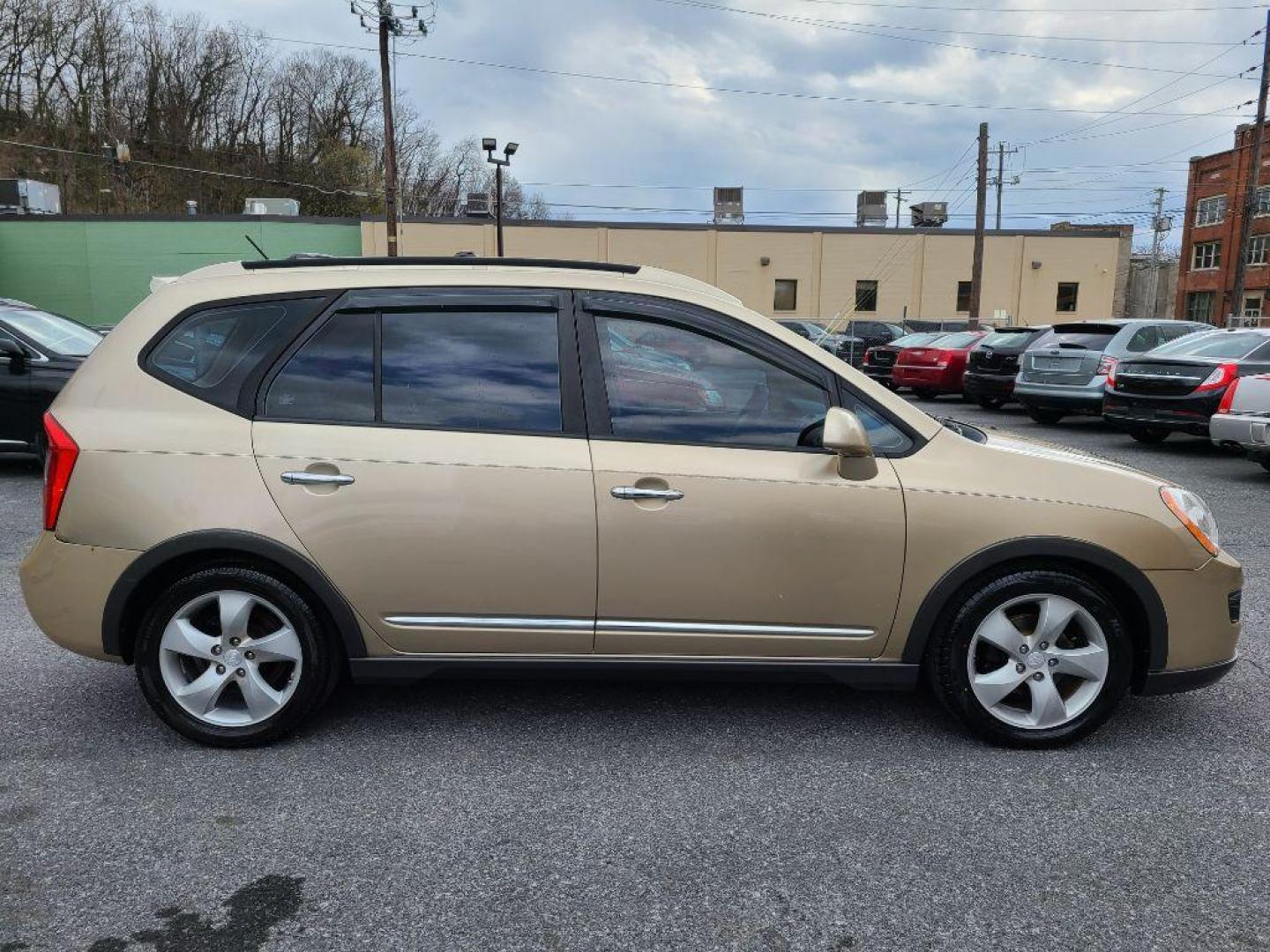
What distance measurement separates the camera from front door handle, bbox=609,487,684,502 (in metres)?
3.14

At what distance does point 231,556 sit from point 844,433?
2.17 metres

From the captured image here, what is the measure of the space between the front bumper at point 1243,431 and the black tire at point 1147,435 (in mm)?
2862

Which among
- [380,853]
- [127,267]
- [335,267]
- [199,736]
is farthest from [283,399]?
[127,267]

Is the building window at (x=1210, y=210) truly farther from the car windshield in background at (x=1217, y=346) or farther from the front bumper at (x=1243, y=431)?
the front bumper at (x=1243, y=431)

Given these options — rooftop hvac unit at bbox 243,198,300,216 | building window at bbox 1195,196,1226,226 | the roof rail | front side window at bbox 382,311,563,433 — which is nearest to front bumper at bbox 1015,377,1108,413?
the roof rail

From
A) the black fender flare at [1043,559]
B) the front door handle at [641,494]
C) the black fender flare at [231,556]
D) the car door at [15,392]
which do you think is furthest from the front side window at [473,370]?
the car door at [15,392]

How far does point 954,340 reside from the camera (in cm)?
1820

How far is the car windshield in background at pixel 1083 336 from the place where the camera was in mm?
13352

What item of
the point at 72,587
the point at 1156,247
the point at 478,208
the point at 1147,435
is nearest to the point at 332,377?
the point at 72,587

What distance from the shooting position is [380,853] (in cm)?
266

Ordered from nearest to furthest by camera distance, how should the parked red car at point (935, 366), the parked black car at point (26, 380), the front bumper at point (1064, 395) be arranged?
the parked black car at point (26, 380)
the front bumper at point (1064, 395)
the parked red car at point (935, 366)

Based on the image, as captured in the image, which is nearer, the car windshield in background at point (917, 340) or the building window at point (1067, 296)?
the car windshield in background at point (917, 340)

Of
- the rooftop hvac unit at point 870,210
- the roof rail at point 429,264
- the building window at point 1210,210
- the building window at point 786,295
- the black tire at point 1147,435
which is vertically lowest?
the black tire at point 1147,435

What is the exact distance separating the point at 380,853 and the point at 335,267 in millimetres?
2060
